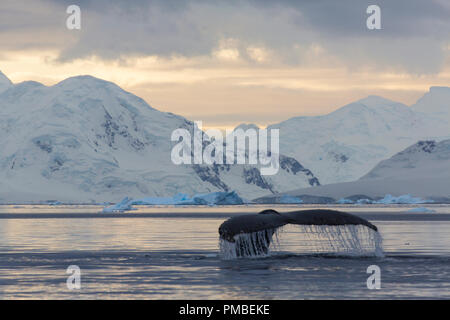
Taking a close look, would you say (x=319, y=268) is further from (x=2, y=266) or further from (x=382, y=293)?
(x=2, y=266)

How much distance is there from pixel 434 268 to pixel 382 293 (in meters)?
7.41

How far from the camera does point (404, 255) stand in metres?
35.1

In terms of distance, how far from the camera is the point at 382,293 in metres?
22.4

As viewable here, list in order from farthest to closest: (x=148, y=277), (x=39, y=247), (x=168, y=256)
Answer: (x=39, y=247)
(x=168, y=256)
(x=148, y=277)

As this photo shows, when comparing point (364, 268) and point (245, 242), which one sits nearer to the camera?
point (364, 268)

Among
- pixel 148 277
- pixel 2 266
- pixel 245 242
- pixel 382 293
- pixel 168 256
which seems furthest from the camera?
pixel 168 256
